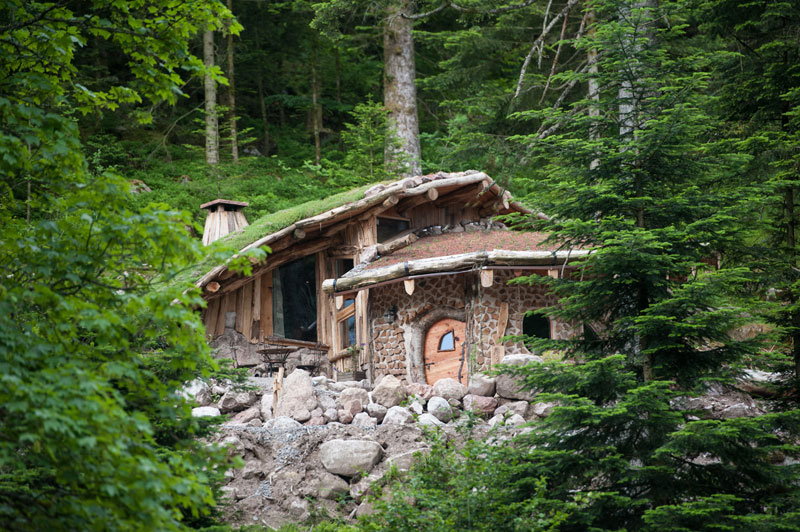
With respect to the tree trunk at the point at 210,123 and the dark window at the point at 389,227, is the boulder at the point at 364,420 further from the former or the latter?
the tree trunk at the point at 210,123

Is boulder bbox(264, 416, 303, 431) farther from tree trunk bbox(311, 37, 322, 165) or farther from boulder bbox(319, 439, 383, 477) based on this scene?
tree trunk bbox(311, 37, 322, 165)

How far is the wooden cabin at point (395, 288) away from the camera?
13.5m

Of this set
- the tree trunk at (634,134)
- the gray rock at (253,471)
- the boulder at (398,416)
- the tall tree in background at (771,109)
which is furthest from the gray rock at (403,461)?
the tall tree in background at (771,109)

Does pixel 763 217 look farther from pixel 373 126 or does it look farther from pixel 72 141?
pixel 373 126

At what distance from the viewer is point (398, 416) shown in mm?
10531

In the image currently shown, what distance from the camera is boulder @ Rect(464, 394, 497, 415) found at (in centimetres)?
1088

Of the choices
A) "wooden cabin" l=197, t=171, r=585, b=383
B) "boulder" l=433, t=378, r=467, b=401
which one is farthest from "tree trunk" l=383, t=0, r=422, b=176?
"boulder" l=433, t=378, r=467, b=401

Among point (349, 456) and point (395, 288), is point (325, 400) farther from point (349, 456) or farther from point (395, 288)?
point (395, 288)

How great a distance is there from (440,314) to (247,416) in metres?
4.41

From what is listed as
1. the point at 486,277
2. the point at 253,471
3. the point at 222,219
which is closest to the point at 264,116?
the point at 222,219

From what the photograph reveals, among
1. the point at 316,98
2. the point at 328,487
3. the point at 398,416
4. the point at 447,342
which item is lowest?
the point at 328,487

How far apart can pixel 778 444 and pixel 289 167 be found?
1758cm

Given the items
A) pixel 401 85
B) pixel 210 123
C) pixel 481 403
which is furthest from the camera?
pixel 210 123

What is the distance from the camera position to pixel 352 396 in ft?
36.9
